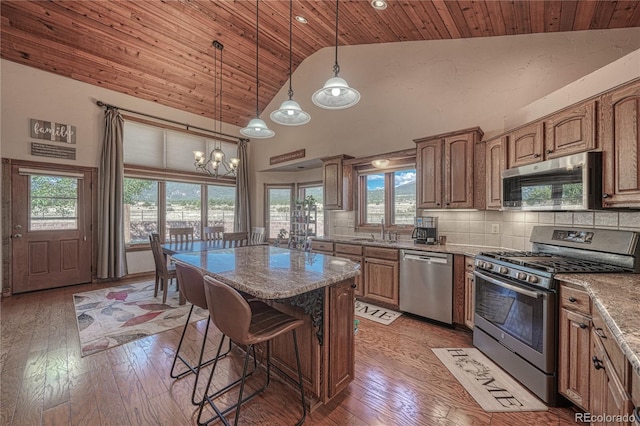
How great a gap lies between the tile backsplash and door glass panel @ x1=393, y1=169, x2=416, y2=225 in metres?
0.28

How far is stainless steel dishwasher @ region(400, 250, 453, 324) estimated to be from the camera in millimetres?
3000

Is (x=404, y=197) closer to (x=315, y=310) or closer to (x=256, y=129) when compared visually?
(x=256, y=129)

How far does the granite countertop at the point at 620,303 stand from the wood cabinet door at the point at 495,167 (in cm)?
128

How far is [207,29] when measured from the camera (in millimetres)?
4188

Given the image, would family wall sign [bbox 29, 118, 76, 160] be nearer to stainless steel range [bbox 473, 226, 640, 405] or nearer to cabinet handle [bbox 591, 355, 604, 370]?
stainless steel range [bbox 473, 226, 640, 405]

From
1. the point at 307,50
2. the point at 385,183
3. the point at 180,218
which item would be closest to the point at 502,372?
the point at 385,183

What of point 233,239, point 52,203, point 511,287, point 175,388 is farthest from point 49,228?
point 511,287

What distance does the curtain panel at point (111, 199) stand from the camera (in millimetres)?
4716

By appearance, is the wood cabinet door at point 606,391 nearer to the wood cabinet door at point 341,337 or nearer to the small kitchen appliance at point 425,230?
the wood cabinet door at point 341,337

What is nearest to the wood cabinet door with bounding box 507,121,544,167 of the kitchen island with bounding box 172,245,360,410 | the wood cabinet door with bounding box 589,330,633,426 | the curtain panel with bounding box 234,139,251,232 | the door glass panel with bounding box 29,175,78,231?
the wood cabinet door with bounding box 589,330,633,426

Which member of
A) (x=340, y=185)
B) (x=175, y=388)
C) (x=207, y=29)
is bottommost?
(x=175, y=388)

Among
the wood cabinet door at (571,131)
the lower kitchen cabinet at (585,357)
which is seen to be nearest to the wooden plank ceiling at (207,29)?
the wood cabinet door at (571,131)

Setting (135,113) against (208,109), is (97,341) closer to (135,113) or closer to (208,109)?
(135,113)

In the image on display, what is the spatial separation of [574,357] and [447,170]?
A: 217cm
